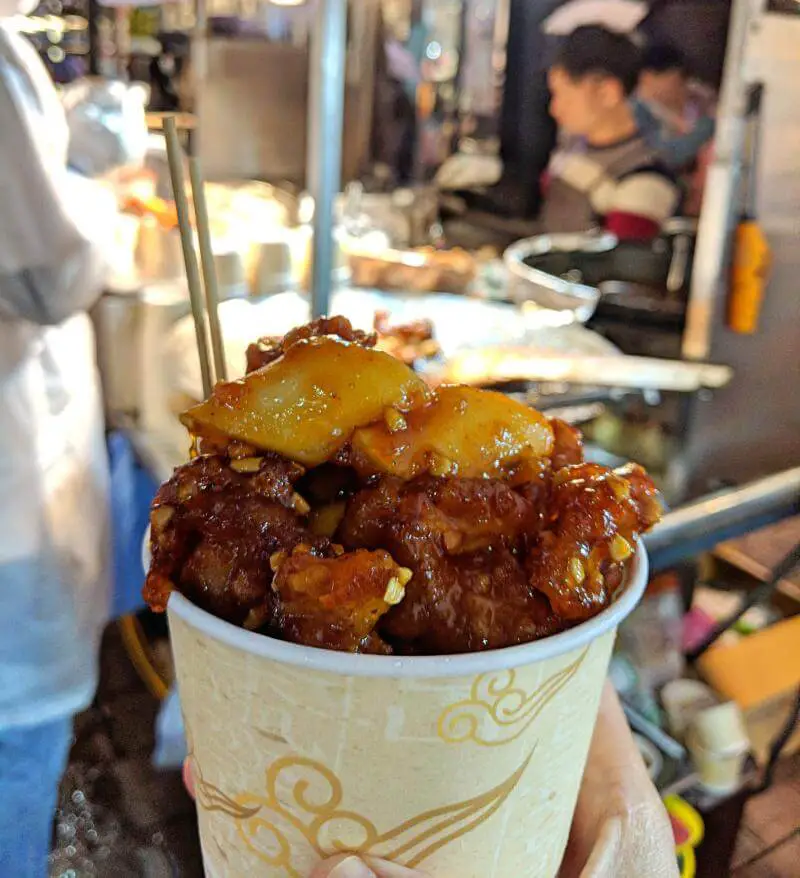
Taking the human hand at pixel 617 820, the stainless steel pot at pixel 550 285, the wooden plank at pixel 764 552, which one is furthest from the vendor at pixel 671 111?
the human hand at pixel 617 820

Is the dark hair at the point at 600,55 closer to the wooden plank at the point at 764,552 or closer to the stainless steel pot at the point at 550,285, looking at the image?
the stainless steel pot at the point at 550,285

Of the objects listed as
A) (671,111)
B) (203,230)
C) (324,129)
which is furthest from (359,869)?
(671,111)

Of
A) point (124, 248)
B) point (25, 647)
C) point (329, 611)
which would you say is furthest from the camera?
point (124, 248)

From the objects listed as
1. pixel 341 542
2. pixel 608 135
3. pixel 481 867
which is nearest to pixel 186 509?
pixel 341 542

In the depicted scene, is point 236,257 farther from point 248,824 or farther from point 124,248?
point 248,824

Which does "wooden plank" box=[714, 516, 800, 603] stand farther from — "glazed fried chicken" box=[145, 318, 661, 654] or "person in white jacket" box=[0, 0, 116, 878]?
"glazed fried chicken" box=[145, 318, 661, 654]

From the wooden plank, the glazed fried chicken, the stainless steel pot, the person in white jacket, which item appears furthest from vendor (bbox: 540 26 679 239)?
the glazed fried chicken
